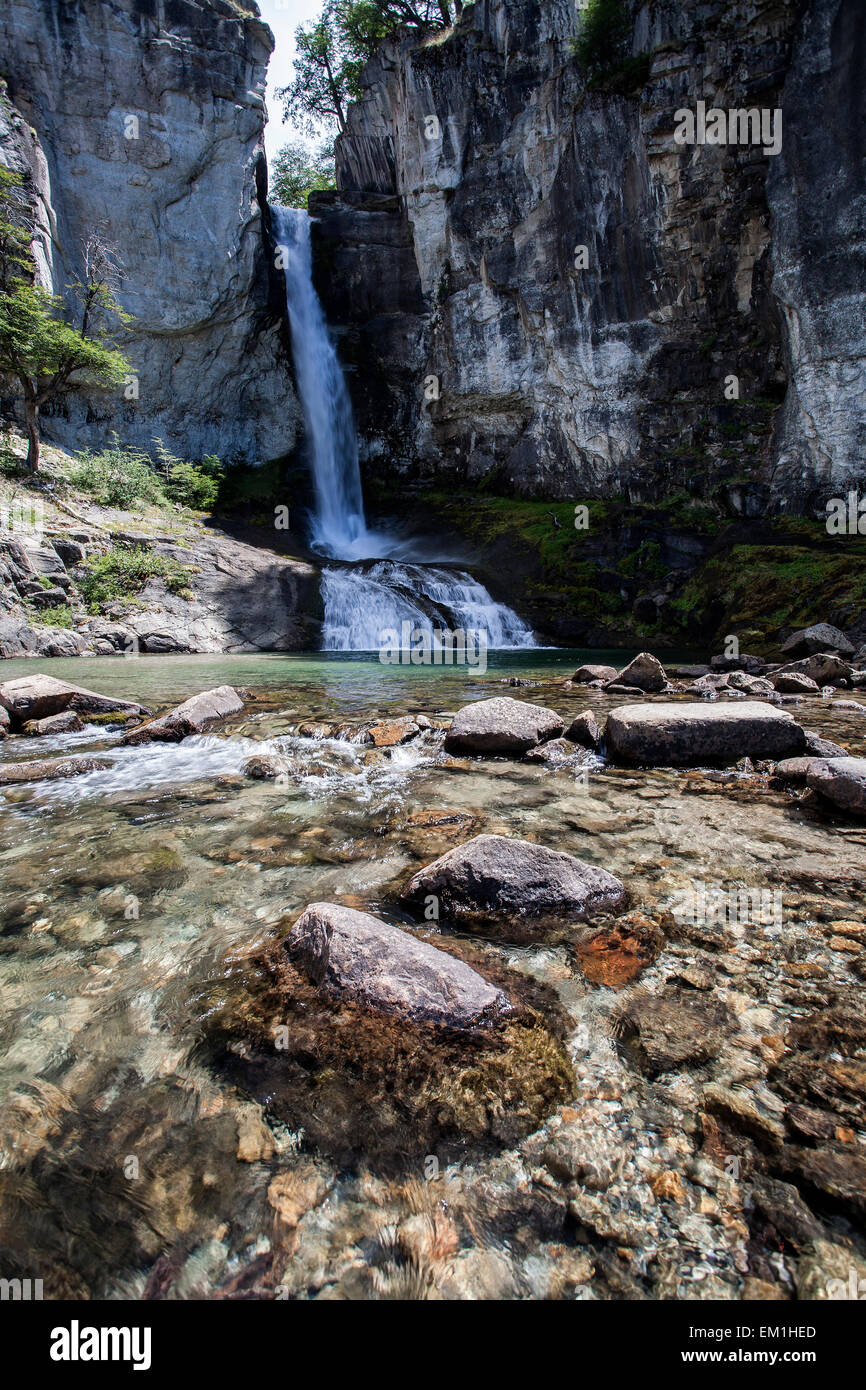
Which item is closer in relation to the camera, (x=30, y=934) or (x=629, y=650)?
(x=30, y=934)

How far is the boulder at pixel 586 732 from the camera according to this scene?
19.0ft

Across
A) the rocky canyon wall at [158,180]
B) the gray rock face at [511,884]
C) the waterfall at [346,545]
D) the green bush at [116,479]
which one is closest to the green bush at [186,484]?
the green bush at [116,479]

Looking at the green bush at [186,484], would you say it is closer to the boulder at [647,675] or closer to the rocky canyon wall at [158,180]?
the rocky canyon wall at [158,180]

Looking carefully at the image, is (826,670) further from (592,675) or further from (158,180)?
(158,180)

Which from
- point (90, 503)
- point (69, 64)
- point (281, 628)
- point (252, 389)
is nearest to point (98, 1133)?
point (281, 628)

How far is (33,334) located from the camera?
1738 cm

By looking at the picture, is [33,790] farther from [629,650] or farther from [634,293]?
[634,293]

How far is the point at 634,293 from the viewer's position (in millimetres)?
21625

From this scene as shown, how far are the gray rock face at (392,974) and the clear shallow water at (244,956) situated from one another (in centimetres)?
31

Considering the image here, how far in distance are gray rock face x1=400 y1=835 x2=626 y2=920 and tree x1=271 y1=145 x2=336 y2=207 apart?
4506cm

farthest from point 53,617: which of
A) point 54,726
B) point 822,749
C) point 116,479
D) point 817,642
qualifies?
point 817,642

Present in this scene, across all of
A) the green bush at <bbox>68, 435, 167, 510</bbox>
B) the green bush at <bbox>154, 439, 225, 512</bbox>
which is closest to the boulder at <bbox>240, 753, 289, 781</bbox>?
the green bush at <bbox>68, 435, 167, 510</bbox>
